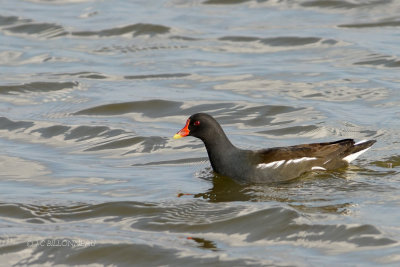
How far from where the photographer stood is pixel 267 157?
10.5 meters

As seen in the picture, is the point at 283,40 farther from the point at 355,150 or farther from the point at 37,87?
the point at 355,150

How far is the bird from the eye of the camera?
10.5 meters

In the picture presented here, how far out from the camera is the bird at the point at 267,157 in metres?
10.5

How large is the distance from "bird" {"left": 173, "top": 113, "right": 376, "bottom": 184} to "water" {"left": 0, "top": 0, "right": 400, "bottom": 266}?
6.8 inches

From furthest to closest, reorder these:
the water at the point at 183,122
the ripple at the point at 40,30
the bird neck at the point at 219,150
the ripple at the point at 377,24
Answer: the ripple at the point at 40,30 → the ripple at the point at 377,24 → the bird neck at the point at 219,150 → the water at the point at 183,122

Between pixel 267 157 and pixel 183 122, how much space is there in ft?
9.36

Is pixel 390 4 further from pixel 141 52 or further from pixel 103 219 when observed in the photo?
pixel 103 219

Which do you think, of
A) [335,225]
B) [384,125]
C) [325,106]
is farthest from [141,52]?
[335,225]

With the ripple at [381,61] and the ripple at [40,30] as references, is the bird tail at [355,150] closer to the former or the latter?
the ripple at [381,61]

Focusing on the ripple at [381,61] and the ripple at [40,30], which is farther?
the ripple at [40,30]

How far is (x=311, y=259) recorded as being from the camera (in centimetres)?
784

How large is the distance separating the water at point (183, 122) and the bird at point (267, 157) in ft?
0.57

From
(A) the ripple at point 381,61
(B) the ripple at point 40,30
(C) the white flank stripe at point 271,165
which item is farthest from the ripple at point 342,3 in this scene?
(C) the white flank stripe at point 271,165

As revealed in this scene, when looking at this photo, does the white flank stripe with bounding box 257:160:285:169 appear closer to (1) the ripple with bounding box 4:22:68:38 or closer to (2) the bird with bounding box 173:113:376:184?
(2) the bird with bounding box 173:113:376:184
